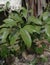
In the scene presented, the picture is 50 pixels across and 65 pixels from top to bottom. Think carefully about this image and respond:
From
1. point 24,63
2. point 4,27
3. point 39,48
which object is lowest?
point 24,63

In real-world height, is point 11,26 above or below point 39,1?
above

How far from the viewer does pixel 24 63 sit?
4.68 ft

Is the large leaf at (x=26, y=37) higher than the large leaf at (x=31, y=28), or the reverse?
the large leaf at (x=31, y=28)

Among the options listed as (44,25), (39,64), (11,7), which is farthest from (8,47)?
(11,7)

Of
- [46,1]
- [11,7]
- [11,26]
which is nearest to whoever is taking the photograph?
[11,26]

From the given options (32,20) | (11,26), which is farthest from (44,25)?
(11,26)

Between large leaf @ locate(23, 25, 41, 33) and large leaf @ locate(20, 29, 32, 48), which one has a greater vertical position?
large leaf @ locate(23, 25, 41, 33)

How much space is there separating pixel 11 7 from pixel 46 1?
605 millimetres

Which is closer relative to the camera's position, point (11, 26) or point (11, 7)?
point (11, 26)

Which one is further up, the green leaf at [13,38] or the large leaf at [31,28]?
the large leaf at [31,28]

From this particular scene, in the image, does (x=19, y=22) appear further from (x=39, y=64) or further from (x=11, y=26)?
(x=39, y=64)

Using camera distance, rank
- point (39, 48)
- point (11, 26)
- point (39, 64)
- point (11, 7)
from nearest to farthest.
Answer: point (11, 26) < point (39, 48) < point (39, 64) < point (11, 7)

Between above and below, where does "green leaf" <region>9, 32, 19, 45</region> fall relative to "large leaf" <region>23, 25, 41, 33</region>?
below

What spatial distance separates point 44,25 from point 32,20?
0.22ft
